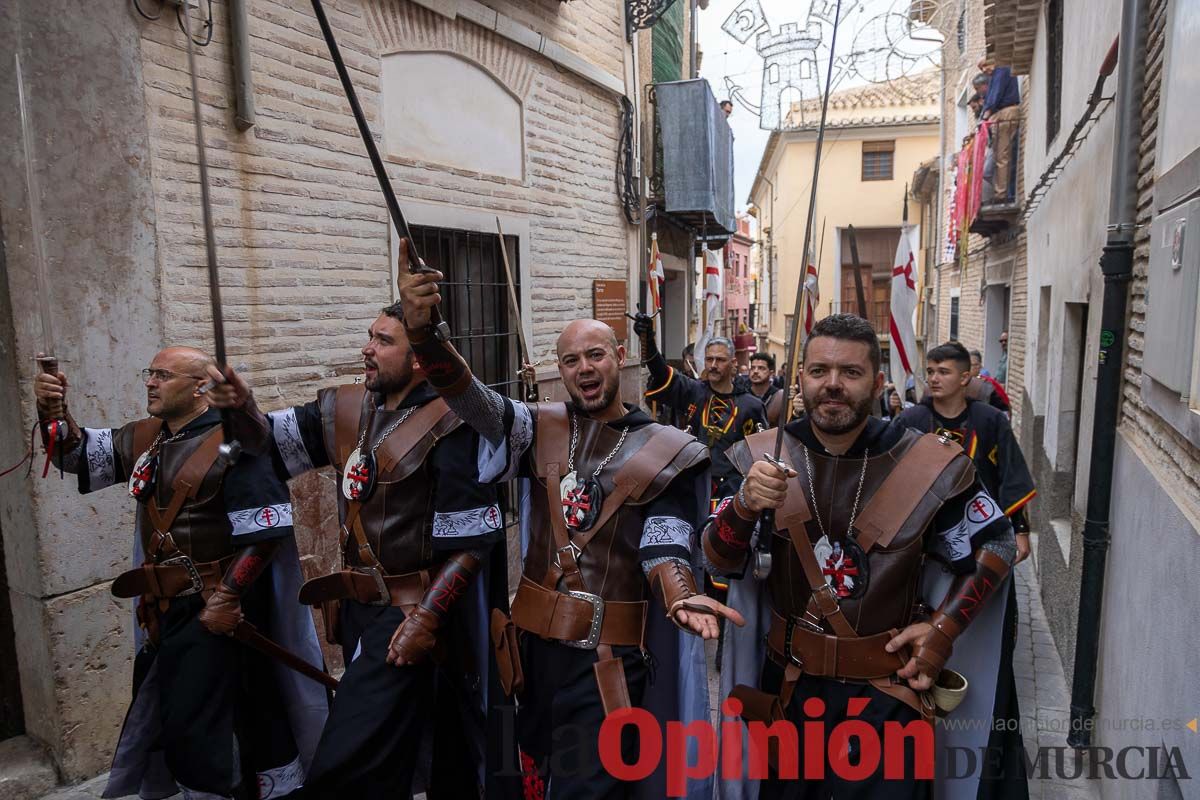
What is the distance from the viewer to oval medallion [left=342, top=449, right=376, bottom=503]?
3328 mm

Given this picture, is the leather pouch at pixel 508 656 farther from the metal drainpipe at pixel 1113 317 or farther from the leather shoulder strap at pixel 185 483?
the metal drainpipe at pixel 1113 317

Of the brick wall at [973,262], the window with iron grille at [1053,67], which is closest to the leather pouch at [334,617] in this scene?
the window with iron grille at [1053,67]

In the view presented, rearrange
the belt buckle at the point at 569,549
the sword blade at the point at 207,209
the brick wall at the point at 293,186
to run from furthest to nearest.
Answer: the brick wall at the point at 293,186 → the belt buckle at the point at 569,549 → the sword blade at the point at 207,209

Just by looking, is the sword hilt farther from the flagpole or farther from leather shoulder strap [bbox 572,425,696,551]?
the flagpole

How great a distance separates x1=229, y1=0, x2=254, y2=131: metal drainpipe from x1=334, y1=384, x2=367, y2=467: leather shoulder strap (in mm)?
2029

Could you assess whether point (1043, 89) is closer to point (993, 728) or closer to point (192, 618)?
point (993, 728)

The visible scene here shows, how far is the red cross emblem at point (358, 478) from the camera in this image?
3332mm

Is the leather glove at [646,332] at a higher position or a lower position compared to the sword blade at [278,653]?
higher

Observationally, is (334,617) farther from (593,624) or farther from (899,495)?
(899,495)

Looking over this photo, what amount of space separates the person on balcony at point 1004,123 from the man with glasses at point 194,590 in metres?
A: 10.9

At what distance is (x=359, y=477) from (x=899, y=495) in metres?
2.04

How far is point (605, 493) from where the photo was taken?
119 inches

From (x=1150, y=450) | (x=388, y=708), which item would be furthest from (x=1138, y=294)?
(x=388, y=708)

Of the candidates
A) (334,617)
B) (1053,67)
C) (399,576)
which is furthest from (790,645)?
(1053,67)
